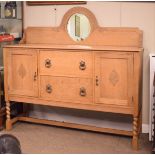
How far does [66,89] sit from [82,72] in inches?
10.1

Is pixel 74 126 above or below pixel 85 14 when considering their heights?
below

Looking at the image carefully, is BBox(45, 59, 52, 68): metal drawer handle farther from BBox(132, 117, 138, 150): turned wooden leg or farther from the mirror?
BBox(132, 117, 138, 150): turned wooden leg

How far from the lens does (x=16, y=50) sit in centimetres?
310

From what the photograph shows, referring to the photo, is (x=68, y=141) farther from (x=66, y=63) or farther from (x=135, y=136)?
(x=66, y=63)

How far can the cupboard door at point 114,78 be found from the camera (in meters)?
2.73

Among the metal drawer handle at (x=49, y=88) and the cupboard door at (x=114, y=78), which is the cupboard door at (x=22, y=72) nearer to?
the metal drawer handle at (x=49, y=88)

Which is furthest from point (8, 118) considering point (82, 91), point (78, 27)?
point (78, 27)

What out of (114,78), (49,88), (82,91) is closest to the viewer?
(114,78)

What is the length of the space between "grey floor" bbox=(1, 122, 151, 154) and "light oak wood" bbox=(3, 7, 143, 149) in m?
0.09

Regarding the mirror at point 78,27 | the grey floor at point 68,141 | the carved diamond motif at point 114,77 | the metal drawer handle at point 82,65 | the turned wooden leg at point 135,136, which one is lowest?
the grey floor at point 68,141

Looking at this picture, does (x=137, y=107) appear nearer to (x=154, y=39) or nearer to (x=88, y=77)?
(x=88, y=77)

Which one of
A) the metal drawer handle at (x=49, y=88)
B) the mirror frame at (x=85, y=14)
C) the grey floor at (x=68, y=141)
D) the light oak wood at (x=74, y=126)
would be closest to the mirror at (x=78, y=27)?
the mirror frame at (x=85, y=14)

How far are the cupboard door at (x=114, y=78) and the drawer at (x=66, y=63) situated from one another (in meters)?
0.10

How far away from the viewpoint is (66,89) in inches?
117
